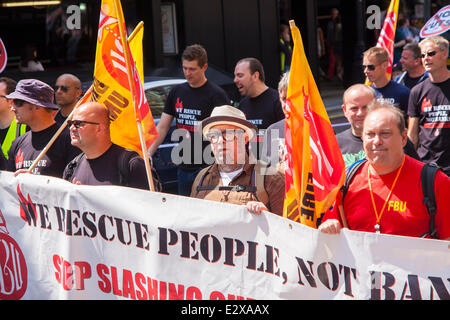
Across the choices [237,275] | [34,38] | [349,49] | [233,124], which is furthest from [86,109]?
[349,49]

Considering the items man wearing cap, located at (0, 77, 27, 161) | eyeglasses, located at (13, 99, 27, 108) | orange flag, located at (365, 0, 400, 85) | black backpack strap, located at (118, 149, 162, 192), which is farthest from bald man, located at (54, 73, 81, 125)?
orange flag, located at (365, 0, 400, 85)

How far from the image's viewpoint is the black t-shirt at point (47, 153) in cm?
556

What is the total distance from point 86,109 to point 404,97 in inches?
126

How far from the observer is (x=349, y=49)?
20234 mm

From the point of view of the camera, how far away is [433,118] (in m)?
6.58

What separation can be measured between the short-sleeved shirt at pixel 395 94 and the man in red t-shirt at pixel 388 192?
2973 millimetres

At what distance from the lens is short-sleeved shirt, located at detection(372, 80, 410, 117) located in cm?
681

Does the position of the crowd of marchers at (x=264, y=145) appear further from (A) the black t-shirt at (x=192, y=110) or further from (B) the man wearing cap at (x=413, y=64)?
(B) the man wearing cap at (x=413, y=64)

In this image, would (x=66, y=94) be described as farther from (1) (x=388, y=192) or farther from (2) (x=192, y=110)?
(1) (x=388, y=192)

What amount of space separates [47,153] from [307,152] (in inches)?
94.2

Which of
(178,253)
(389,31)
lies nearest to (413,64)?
(389,31)

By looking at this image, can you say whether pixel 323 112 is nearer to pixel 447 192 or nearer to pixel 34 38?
pixel 447 192

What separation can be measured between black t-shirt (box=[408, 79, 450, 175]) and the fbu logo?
3.66 metres

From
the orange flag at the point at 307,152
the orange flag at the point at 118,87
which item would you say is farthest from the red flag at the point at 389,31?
the orange flag at the point at 307,152
